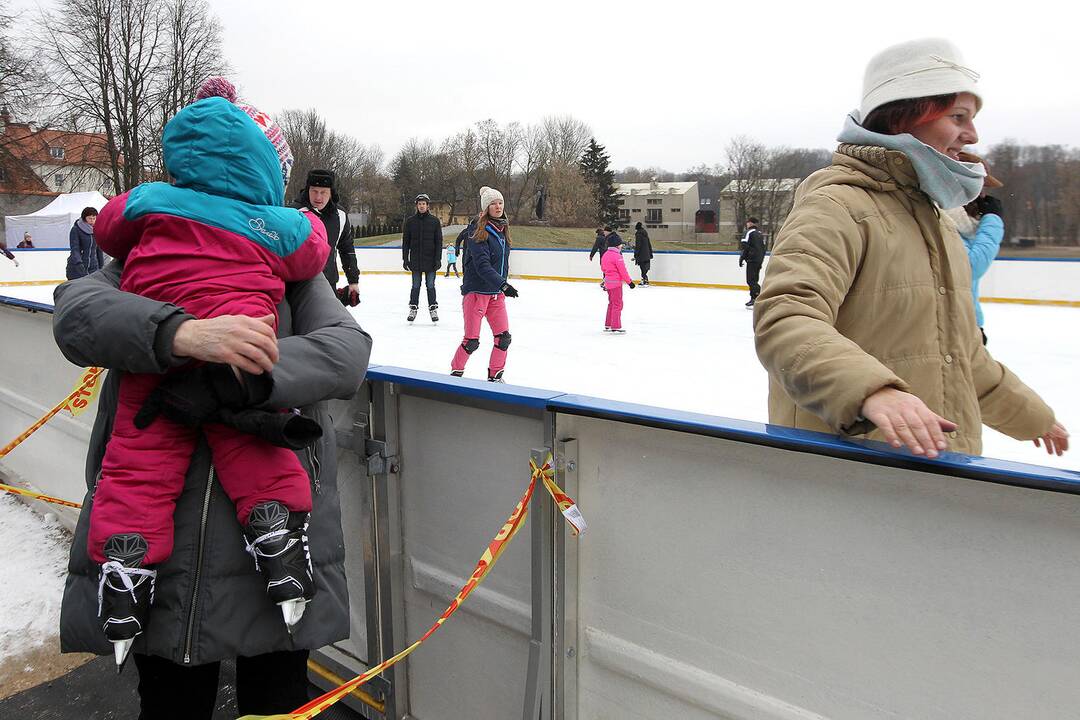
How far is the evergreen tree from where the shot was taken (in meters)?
53.4

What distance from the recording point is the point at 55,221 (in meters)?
28.4

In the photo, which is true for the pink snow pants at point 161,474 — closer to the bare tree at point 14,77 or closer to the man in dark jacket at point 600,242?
the man in dark jacket at point 600,242

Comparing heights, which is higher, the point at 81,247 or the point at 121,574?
the point at 81,247

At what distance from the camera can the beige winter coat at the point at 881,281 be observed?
4.23ft

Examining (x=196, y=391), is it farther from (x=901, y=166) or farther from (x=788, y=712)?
(x=901, y=166)

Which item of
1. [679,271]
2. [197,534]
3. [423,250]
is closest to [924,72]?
[197,534]

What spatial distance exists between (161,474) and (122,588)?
18cm

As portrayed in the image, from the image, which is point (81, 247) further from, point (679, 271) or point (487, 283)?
point (679, 271)

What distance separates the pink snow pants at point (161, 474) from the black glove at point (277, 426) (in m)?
0.07

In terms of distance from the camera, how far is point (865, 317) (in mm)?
1381

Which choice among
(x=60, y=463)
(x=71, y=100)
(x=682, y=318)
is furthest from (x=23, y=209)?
(x=60, y=463)

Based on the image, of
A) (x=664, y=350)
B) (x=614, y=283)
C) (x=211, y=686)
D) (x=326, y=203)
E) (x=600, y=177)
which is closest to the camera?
(x=211, y=686)

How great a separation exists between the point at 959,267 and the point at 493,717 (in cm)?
137

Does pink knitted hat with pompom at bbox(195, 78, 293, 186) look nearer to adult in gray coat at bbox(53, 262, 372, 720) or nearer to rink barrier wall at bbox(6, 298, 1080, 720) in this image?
adult in gray coat at bbox(53, 262, 372, 720)
